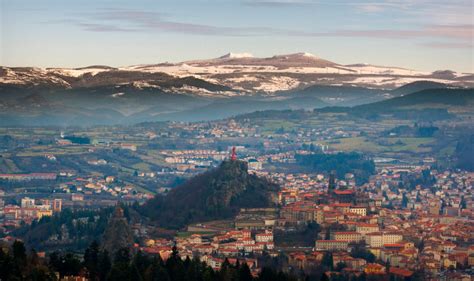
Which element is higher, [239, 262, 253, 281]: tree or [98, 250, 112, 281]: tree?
[98, 250, 112, 281]: tree

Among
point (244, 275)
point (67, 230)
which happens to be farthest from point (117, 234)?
point (244, 275)

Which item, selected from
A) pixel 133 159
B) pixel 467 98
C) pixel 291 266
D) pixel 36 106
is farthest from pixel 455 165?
pixel 36 106

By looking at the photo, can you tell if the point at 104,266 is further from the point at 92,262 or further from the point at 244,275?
the point at 244,275

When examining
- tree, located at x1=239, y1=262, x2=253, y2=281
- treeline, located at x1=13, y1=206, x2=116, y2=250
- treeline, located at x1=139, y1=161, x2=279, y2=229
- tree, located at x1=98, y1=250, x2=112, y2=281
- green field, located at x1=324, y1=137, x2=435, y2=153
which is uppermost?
tree, located at x1=98, y1=250, x2=112, y2=281

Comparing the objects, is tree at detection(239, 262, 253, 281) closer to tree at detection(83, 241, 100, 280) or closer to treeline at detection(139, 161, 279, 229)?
tree at detection(83, 241, 100, 280)

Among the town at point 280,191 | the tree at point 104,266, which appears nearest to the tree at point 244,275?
the town at point 280,191

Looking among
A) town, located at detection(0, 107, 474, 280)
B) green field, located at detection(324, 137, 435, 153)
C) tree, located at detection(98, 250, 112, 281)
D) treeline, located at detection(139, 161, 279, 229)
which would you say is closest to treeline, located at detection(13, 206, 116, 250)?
town, located at detection(0, 107, 474, 280)
